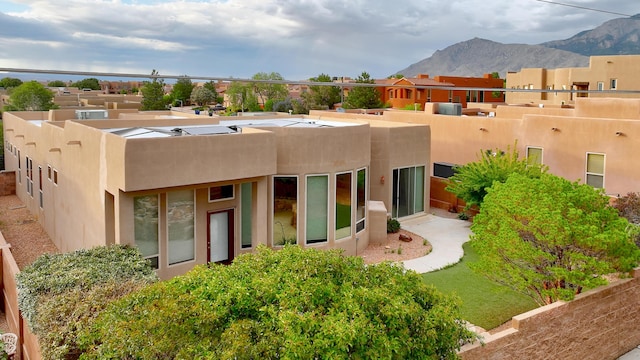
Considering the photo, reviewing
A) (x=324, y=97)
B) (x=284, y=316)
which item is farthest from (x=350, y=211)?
(x=324, y=97)

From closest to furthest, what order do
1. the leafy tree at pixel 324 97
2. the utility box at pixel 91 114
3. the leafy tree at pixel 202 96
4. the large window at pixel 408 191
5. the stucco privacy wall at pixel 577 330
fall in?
the stucco privacy wall at pixel 577 330 → the large window at pixel 408 191 → the utility box at pixel 91 114 → the leafy tree at pixel 324 97 → the leafy tree at pixel 202 96

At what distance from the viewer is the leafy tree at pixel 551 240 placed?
1146cm

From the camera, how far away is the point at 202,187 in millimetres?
14672

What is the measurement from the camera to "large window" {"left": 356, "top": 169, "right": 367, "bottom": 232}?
18.5 metres

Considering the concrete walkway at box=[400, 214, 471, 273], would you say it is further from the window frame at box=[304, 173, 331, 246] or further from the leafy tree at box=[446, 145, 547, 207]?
the window frame at box=[304, 173, 331, 246]

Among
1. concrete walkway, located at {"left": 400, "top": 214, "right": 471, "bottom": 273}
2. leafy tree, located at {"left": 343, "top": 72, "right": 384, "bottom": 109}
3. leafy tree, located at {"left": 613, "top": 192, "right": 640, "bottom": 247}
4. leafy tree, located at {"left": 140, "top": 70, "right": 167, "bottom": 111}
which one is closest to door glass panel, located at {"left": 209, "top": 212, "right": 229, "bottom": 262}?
concrete walkway, located at {"left": 400, "top": 214, "right": 471, "bottom": 273}

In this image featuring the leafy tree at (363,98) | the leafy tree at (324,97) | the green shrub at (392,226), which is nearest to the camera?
the green shrub at (392,226)

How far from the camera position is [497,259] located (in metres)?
12.2

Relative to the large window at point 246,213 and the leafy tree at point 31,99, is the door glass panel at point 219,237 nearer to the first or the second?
the large window at point 246,213

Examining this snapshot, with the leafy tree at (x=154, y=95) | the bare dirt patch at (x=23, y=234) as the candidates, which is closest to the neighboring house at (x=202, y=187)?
the bare dirt patch at (x=23, y=234)

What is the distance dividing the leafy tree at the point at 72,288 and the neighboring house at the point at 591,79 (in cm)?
3849

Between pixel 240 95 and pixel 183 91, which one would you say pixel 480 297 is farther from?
pixel 183 91

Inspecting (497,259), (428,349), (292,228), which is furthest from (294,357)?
(292,228)

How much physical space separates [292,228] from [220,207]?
2435mm
